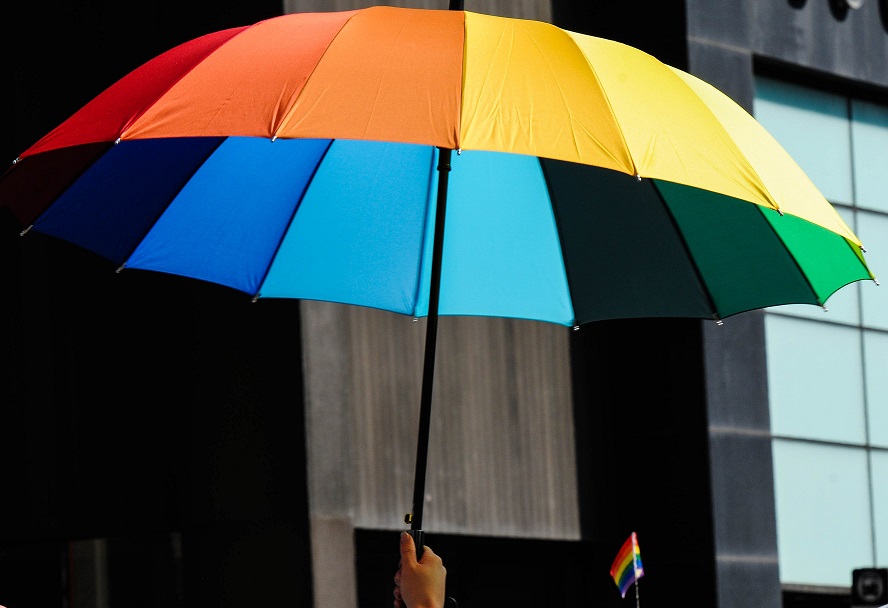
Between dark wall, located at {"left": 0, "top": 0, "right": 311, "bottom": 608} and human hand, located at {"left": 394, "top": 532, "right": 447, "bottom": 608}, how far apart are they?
835 cm

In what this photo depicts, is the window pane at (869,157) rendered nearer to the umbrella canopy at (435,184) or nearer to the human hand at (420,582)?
the umbrella canopy at (435,184)

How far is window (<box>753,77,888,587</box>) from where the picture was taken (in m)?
16.7

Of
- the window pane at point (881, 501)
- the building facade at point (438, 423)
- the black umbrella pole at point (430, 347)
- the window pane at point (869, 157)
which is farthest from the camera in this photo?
the window pane at point (869, 157)

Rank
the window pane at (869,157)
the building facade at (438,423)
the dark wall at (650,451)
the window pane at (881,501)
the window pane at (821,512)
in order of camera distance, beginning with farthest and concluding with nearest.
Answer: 1. the window pane at (869,157)
2. the window pane at (881,501)
3. the window pane at (821,512)
4. the dark wall at (650,451)
5. the building facade at (438,423)

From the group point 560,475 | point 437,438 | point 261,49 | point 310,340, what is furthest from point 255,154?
point 560,475

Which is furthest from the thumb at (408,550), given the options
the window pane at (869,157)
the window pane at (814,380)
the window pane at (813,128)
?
the window pane at (869,157)

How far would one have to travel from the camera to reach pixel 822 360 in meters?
17.2

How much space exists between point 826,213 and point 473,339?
29.6 feet

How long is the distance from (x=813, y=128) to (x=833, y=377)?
2.53 meters

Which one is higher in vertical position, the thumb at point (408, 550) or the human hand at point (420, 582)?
the thumb at point (408, 550)

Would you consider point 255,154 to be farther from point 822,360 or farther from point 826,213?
point 822,360

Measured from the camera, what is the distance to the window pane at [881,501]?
17344 millimetres

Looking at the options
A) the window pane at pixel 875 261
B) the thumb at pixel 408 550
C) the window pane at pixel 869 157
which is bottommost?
the thumb at pixel 408 550

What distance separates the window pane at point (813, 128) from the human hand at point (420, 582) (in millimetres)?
12578
